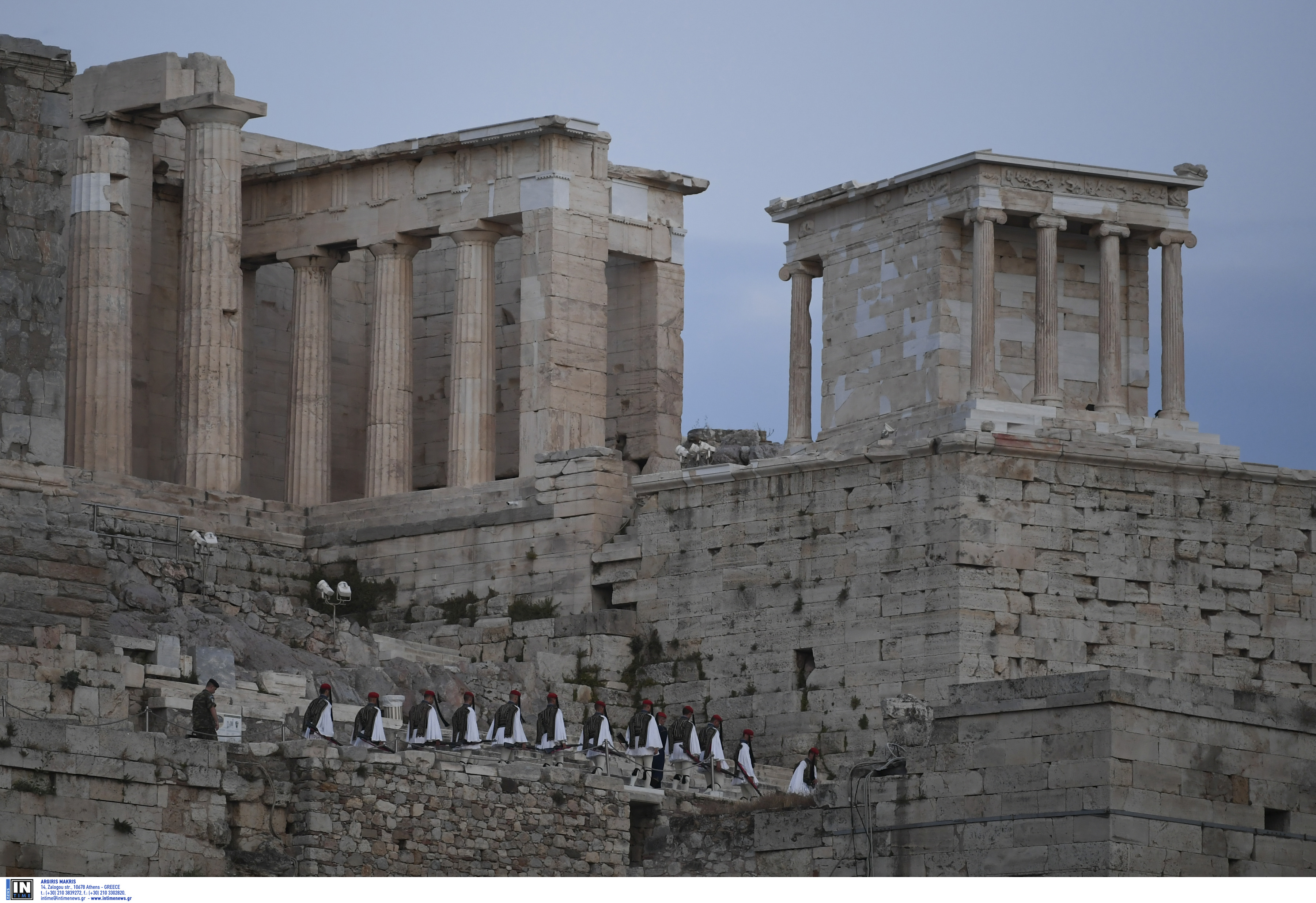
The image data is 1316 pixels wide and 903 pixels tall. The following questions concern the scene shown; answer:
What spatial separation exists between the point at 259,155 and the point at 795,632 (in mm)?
17722

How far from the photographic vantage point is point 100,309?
5822 cm

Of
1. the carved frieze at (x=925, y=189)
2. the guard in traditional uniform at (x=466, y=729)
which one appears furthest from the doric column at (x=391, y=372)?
the guard in traditional uniform at (x=466, y=729)

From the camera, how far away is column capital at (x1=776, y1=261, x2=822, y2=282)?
56.7 m

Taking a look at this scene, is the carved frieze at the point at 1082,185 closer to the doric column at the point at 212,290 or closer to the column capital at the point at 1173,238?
the column capital at the point at 1173,238

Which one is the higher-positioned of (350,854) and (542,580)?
(542,580)

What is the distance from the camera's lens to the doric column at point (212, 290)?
192 feet

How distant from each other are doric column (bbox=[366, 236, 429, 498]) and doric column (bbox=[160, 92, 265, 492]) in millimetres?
2271

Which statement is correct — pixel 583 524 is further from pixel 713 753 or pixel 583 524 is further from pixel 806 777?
pixel 806 777
